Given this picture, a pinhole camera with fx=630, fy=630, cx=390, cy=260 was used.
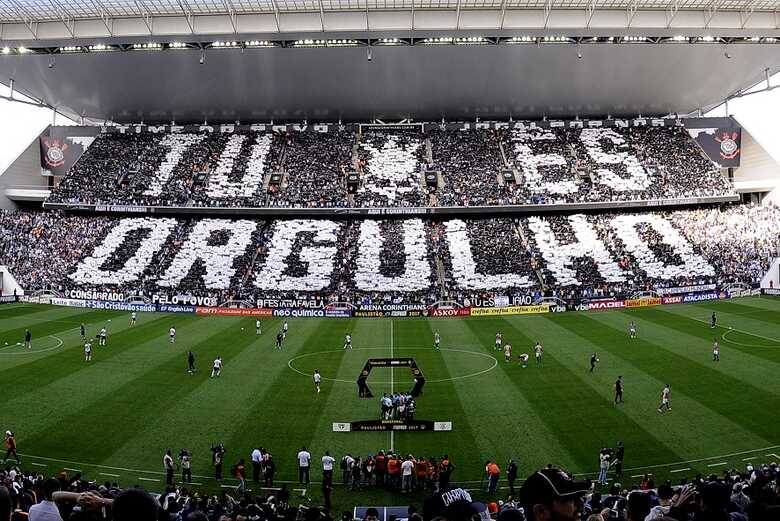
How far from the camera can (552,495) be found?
411 centimetres

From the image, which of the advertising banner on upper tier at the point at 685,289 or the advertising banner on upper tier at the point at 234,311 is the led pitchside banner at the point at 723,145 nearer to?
the advertising banner on upper tier at the point at 685,289

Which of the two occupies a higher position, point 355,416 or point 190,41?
point 190,41

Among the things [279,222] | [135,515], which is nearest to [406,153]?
[279,222]

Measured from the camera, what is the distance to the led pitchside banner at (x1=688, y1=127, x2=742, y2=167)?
7881cm

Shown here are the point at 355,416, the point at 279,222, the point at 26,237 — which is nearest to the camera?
the point at 355,416

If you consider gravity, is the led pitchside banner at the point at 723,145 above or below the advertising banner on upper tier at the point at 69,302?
above

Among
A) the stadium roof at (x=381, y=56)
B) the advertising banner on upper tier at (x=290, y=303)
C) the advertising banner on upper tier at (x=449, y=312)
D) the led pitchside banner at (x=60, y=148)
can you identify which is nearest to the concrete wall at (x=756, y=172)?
the stadium roof at (x=381, y=56)

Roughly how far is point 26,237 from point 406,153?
1721 inches

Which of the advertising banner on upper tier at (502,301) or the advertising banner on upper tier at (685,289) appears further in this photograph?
the advertising banner on upper tier at (685,289)

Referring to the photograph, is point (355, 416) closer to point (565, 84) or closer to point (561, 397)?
point (561, 397)

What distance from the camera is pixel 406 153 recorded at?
78.8 metres

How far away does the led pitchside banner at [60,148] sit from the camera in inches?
3086

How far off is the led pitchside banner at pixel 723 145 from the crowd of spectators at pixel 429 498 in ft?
227

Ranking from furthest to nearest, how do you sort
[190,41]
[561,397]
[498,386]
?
1. [190,41]
2. [498,386]
3. [561,397]
